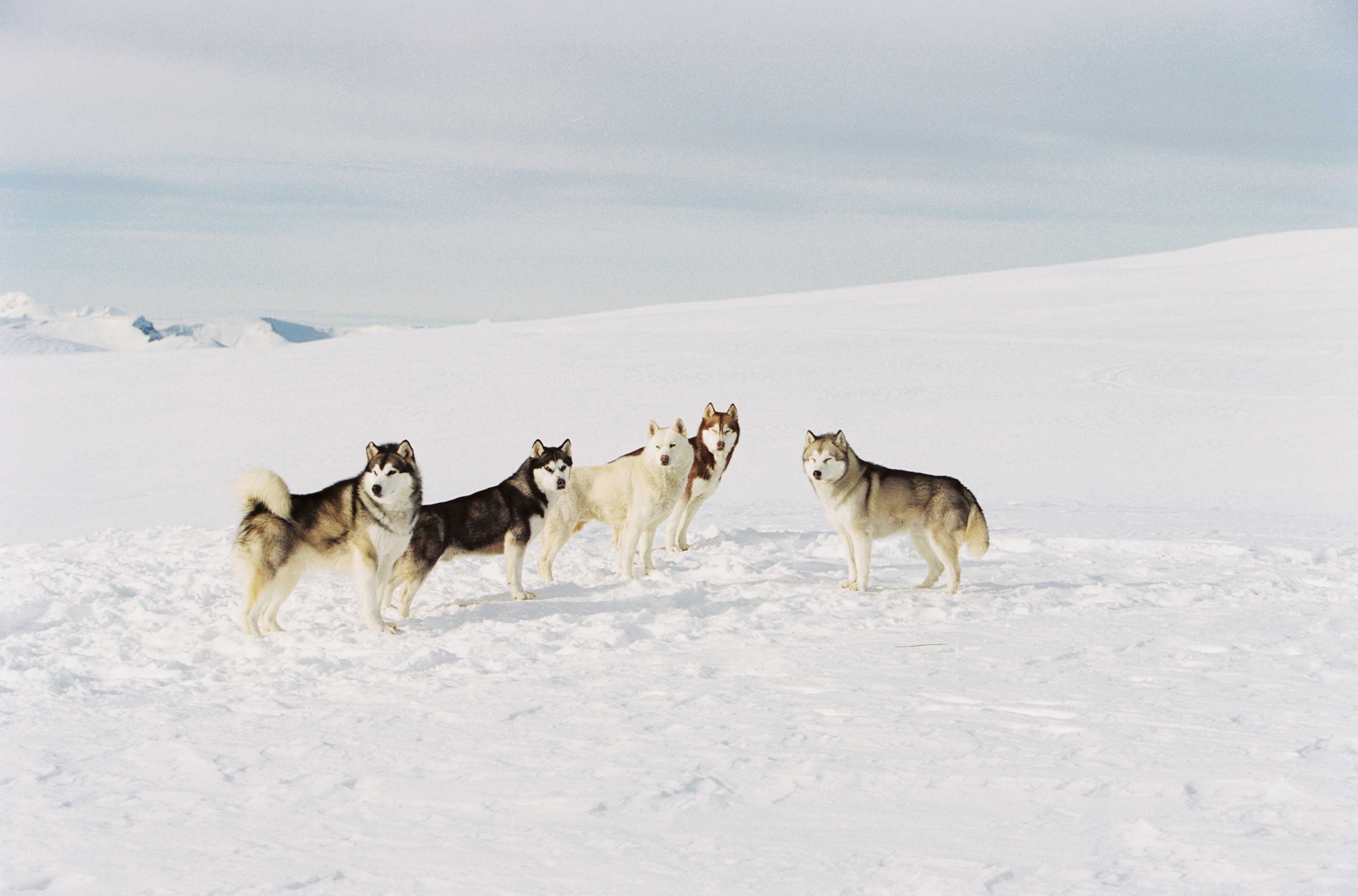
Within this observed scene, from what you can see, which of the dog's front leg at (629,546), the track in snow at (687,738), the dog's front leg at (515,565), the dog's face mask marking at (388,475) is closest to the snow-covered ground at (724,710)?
the track in snow at (687,738)

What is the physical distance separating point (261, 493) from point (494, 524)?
161cm

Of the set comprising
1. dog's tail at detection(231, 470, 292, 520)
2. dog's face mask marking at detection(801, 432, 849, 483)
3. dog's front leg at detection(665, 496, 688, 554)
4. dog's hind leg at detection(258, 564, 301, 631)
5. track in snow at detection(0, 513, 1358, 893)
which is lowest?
track in snow at detection(0, 513, 1358, 893)

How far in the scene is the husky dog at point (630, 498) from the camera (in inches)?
327

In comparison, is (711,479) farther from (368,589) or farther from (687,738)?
(687,738)

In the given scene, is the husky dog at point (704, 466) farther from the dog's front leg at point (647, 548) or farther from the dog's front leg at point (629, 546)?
the dog's front leg at point (629, 546)

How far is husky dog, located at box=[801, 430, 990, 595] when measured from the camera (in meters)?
7.56

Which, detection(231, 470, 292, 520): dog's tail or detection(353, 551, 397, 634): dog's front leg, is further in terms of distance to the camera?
detection(353, 551, 397, 634): dog's front leg

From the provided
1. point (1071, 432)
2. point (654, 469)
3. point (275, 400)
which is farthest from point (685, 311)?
point (654, 469)

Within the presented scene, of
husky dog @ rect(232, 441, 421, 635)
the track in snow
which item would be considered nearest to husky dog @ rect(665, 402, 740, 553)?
the track in snow

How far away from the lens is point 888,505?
7648mm

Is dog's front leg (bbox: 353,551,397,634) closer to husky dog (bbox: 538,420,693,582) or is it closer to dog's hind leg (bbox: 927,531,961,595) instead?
husky dog (bbox: 538,420,693,582)

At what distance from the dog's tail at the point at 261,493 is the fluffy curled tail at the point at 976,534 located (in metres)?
4.54

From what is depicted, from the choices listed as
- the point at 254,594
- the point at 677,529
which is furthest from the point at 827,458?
the point at 254,594

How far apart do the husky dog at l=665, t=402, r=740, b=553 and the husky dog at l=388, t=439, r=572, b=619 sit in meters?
1.64
